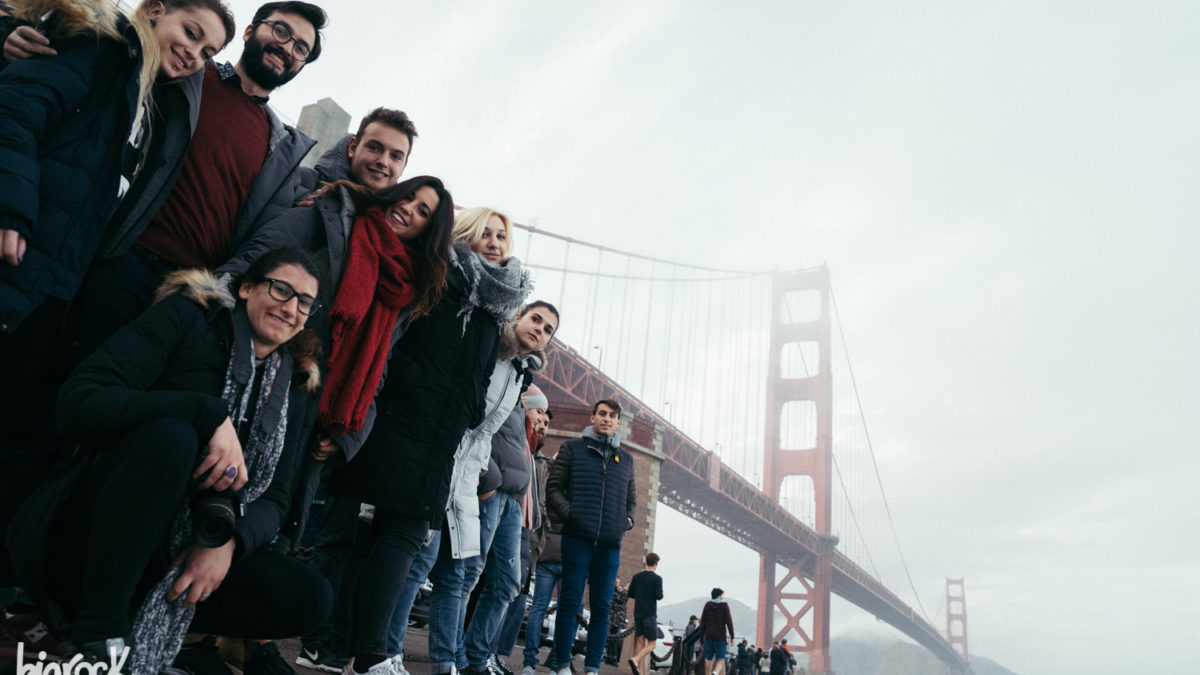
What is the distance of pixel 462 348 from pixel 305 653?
1.38 meters

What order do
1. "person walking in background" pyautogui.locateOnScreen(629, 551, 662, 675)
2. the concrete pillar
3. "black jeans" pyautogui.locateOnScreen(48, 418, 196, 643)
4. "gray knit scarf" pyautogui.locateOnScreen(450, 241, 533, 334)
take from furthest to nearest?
the concrete pillar → "person walking in background" pyautogui.locateOnScreen(629, 551, 662, 675) → "gray knit scarf" pyautogui.locateOnScreen(450, 241, 533, 334) → "black jeans" pyautogui.locateOnScreen(48, 418, 196, 643)

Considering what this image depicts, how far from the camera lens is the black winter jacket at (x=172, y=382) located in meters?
1.35

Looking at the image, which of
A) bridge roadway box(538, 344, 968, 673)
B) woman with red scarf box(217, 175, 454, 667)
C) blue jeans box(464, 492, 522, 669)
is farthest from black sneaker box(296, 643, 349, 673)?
bridge roadway box(538, 344, 968, 673)

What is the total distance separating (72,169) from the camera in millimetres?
1562

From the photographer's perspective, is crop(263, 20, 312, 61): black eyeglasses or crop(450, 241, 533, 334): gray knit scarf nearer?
crop(263, 20, 312, 61): black eyeglasses

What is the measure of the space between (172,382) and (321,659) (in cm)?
162

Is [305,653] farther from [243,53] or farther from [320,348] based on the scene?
[243,53]

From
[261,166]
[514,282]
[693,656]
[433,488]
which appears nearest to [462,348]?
[514,282]

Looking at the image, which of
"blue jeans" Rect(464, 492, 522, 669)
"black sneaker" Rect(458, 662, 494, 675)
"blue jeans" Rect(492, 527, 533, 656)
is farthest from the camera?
"blue jeans" Rect(492, 527, 533, 656)

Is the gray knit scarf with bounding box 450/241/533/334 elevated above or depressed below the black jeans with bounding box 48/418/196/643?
above

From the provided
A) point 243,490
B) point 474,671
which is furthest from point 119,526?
point 474,671

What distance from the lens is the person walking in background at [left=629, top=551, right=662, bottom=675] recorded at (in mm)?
5992

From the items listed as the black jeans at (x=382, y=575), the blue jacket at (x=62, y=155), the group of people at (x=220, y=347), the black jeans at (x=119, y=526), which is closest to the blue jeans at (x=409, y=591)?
the group of people at (x=220, y=347)

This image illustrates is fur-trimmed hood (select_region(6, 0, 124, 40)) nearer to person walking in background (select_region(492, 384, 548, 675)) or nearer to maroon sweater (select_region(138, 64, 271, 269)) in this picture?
maroon sweater (select_region(138, 64, 271, 269))
